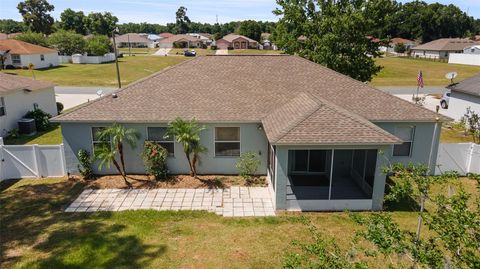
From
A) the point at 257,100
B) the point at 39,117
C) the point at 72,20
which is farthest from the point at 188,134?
the point at 72,20

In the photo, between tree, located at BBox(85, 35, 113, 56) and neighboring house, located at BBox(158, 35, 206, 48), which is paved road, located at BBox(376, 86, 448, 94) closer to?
tree, located at BBox(85, 35, 113, 56)

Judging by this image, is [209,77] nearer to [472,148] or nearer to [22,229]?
[22,229]

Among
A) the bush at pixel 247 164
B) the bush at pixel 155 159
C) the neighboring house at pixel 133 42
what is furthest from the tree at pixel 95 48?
the bush at pixel 247 164

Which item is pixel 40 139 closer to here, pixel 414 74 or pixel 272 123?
pixel 272 123

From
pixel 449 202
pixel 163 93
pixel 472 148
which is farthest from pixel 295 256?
pixel 472 148

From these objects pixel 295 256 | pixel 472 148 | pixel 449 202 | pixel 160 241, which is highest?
pixel 449 202

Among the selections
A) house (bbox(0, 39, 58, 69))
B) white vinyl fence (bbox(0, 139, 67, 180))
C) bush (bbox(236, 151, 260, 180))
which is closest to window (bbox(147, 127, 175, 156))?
bush (bbox(236, 151, 260, 180))
